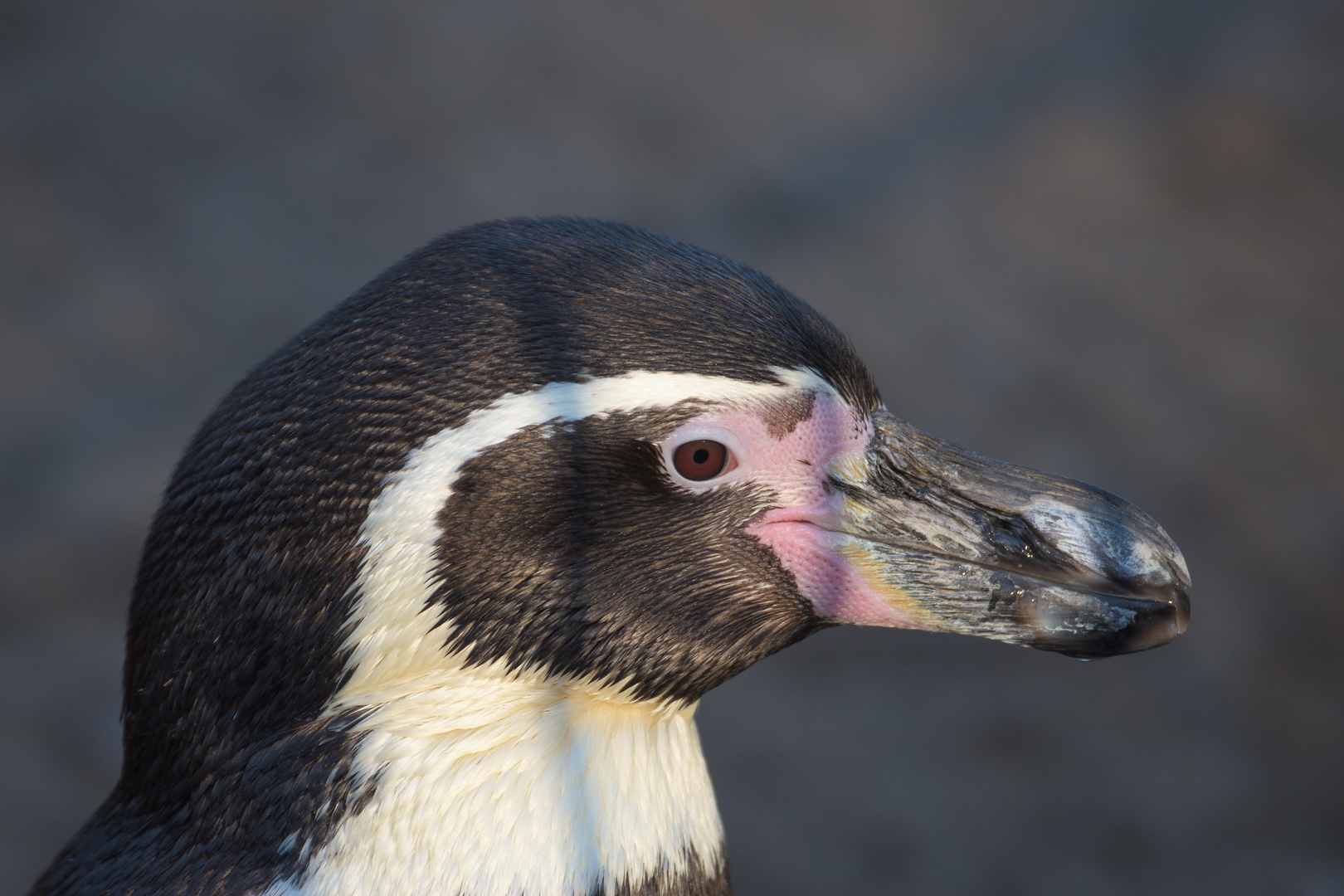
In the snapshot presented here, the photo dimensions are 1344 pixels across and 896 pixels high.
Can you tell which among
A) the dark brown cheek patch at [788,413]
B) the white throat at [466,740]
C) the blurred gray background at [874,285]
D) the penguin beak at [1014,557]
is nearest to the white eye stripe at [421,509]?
the white throat at [466,740]

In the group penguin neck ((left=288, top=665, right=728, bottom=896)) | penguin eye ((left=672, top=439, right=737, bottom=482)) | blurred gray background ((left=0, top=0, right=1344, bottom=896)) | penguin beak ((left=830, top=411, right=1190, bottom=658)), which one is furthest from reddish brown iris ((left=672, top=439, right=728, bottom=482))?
blurred gray background ((left=0, top=0, right=1344, bottom=896))

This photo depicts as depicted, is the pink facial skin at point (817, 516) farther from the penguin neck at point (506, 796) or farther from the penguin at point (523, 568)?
the penguin neck at point (506, 796)

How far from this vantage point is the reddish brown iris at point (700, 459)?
6.50 feet

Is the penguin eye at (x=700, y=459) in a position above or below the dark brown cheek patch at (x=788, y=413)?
below

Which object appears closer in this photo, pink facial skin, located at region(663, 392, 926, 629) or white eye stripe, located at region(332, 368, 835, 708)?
white eye stripe, located at region(332, 368, 835, 708)

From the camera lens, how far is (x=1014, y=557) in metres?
2.12

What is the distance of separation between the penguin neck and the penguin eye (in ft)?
1.24

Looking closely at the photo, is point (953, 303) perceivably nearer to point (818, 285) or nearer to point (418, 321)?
point (818, 285)

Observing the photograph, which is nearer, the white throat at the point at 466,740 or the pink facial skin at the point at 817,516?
the white throat at the point at 466,740

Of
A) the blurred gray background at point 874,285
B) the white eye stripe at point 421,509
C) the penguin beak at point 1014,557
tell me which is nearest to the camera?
the white eye stripe at point 421,509

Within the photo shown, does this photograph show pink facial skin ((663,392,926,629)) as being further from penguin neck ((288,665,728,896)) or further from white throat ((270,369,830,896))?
penguin neck ((288,665,728,896))

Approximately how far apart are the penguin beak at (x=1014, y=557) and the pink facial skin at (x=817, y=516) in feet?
0.06

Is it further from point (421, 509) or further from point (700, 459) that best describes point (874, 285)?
point (421, 509)

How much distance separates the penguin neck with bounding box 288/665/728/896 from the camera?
73.7 inches
